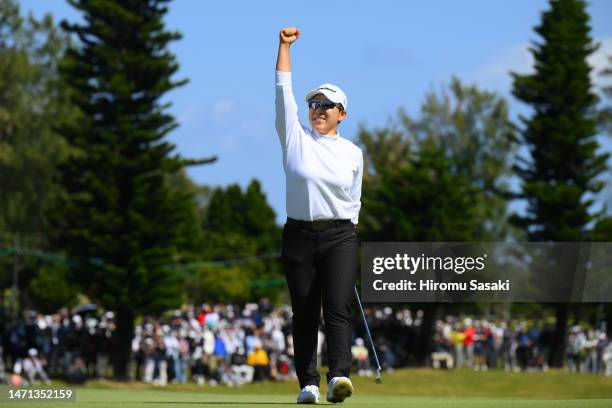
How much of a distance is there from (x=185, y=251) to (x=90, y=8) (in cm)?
1011

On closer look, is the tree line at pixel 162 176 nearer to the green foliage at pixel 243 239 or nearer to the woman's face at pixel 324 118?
the green foliage at pixel 243 239

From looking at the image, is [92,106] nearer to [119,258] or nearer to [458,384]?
[119,258]

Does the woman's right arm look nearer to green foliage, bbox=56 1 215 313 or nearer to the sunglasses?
the sunglasses

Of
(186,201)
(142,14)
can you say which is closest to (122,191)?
(186,201)

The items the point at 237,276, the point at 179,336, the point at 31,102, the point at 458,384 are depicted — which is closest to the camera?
the point at 179,336

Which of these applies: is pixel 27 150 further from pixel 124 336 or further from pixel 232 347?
pixel 232 347

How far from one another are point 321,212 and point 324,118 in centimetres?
68

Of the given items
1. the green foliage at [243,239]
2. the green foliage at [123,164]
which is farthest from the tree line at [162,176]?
the green foliage at [243,239]

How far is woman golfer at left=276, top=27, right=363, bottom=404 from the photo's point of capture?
888cm

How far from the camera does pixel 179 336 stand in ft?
126

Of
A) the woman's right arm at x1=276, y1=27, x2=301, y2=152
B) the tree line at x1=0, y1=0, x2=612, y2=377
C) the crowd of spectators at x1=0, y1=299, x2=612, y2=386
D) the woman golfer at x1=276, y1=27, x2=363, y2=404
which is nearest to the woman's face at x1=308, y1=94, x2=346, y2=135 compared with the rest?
the woman golfer at x1=276, y1=27, x2=363, y2=404

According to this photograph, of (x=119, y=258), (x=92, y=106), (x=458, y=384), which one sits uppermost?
(x=92, y=106)

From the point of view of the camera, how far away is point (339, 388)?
8.86 metres

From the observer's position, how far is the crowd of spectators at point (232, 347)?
1485 inches
